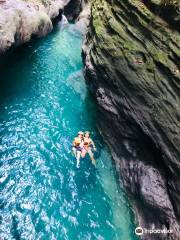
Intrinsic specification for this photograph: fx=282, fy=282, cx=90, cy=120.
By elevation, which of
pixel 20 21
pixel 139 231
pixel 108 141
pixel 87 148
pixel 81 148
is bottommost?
pixel 139 231

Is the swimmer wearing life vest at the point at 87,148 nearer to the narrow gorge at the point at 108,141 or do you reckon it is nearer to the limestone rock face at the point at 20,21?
the narrow gorge at the point at 108,141

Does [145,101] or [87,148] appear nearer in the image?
[145,101]

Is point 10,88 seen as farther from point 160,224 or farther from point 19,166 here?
point 160,224

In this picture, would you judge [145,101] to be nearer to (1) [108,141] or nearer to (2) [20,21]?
(1) [108,141]

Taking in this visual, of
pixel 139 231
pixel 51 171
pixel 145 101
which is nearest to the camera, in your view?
pixel 139 231

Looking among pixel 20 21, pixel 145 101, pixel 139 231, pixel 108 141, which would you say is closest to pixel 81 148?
pixel 108 141

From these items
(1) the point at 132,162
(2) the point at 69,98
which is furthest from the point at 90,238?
(2) the point at 69,98

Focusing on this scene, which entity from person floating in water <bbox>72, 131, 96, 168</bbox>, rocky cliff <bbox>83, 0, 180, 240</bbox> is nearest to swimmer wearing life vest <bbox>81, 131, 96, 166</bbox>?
person floating in water <bbox>72, 131, 96, 168</bbox>
